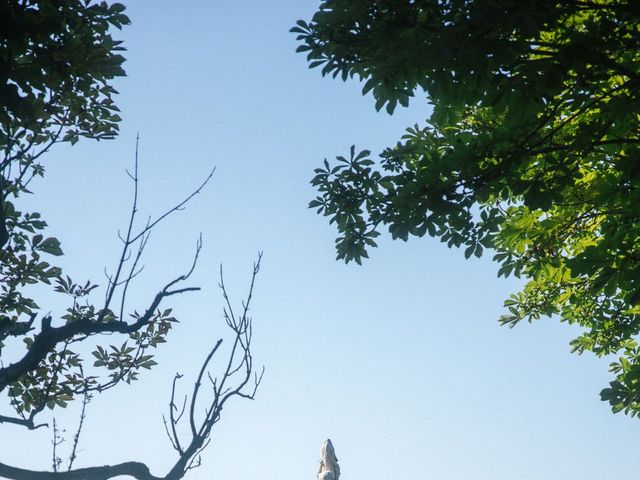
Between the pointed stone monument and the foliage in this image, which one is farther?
the pointed stone monument

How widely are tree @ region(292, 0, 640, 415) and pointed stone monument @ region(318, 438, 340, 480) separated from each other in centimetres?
1064

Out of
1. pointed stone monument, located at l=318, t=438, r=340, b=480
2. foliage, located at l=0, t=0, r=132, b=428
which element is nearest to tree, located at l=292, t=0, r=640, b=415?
foliage, located at l=0, t=0, r=132, b=428

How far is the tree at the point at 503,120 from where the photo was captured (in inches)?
163

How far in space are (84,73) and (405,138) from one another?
14.4ft

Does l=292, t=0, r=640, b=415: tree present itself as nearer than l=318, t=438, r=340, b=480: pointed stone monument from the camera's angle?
Yes

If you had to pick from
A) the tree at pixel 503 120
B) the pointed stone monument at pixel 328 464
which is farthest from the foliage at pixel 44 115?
the pointed stone monument at pixel 328 464

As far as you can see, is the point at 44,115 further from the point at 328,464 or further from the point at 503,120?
the point at 328,464

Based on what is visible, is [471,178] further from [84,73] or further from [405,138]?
[84,73]

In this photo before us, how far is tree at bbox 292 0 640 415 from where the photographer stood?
414cm

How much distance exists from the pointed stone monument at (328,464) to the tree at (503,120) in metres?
10.6

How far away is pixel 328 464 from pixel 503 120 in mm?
13167

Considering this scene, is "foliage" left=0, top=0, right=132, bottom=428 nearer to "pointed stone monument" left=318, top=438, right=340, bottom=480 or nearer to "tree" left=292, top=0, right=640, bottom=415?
"tree" left=292, top=0, right=640, bottom=415

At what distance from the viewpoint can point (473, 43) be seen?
12.8ft

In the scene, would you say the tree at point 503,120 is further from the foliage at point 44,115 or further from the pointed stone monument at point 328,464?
the pointed stone monument at point 328,464
